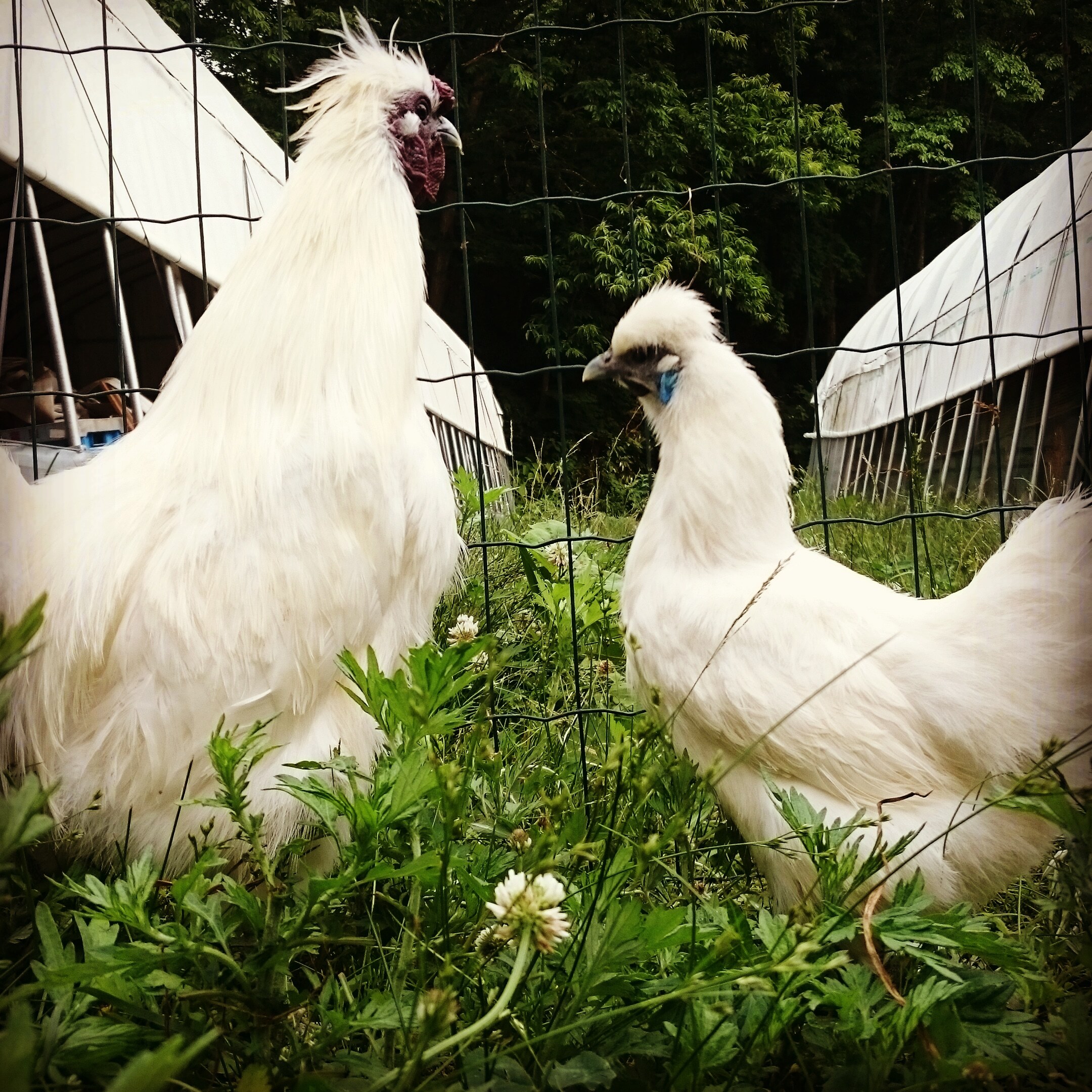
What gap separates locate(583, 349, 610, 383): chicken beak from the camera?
1.75m

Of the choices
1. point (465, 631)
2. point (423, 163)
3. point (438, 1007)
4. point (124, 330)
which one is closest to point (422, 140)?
point (423, 163)

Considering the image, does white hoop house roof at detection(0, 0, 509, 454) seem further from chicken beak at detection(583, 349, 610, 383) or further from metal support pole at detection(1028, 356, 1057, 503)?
metal support pole at detection(1028, 356, 1057, 503)

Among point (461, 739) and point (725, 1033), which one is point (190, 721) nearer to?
point (461, 739)

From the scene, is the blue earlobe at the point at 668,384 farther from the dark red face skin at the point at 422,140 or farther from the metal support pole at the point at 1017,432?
the metal support pole at the point at 1017,432

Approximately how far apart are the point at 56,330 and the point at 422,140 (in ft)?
2.78

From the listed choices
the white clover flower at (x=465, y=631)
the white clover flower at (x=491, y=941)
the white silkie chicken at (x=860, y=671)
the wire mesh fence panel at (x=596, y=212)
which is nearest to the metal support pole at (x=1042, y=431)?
the wire mesh fence panel at (x=596, y=212)

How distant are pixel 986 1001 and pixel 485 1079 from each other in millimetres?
611

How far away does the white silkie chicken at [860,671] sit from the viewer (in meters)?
1.41

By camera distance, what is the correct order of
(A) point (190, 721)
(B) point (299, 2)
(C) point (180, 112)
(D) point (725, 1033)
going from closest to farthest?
(D) point (725, 1033) < (A) point (190, 721) < (B) point (299, 2) < (C) point (180, 112)

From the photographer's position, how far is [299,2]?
1732 mm

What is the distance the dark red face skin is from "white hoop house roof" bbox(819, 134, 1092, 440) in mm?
921

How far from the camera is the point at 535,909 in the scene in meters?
0.78

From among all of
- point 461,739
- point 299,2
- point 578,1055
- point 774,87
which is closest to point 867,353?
point 774,87

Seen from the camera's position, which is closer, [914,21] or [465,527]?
[914,21]
